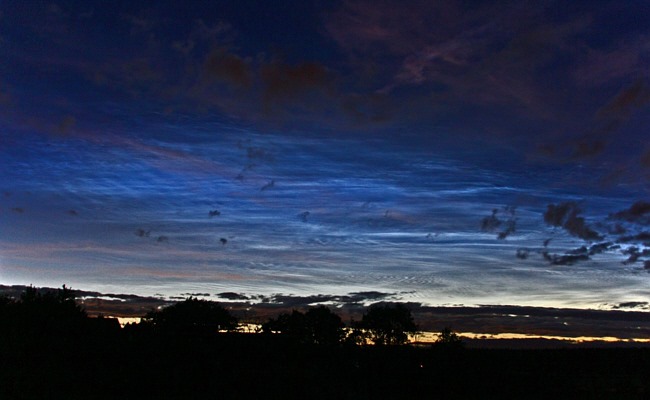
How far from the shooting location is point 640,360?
119 m

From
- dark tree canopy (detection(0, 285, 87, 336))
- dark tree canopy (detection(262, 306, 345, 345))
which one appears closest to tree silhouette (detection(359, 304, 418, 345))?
dark tree canopy (detection(262, 306, 345, 345))

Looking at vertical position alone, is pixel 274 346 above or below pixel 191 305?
below

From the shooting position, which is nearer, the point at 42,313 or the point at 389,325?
the point at 42,313

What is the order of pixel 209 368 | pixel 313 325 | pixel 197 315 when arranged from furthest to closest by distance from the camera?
pixel 313 325 < pixel 197 315 < pixel 209 368

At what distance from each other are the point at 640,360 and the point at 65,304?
11022 cm

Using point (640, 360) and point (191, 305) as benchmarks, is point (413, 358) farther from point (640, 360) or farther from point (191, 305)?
point (640, 360)

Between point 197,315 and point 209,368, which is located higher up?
point 197,315

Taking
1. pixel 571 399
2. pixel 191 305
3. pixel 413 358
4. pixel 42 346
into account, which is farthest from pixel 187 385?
pixel 191 305

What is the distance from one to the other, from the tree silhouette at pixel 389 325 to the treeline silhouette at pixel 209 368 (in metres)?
35.8

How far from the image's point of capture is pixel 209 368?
146 feet

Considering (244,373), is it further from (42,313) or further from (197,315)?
(197,315)

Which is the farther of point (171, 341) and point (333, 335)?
point (333, 335)

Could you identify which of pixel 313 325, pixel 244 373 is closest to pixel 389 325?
pixel 313 325

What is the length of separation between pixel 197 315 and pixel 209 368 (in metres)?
58.3
